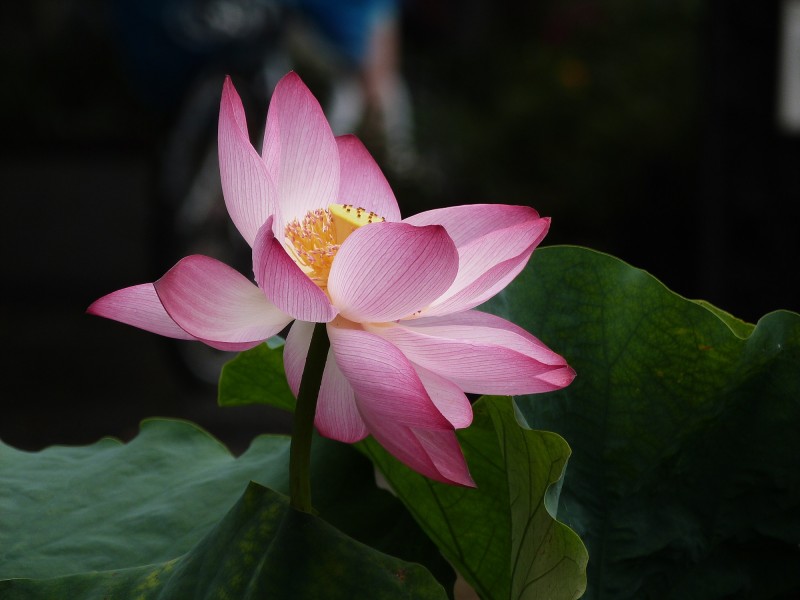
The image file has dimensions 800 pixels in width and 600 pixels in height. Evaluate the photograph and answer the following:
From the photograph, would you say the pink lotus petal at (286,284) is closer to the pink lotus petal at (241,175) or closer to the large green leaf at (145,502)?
the pink lotus petal at (241,175)

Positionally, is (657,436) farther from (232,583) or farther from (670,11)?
(670,11)

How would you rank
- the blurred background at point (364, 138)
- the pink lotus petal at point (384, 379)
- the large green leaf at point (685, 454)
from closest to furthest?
the pink lotus petal at point (384, 379) < the large green leaf at point (685, 454) < the blurred background at point (364, 138)

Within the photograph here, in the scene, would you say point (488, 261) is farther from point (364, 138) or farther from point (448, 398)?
point (364, 138)

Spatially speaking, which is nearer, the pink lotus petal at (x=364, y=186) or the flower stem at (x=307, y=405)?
the flower stem at (x=307, y=405)

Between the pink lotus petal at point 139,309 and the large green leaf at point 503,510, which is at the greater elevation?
the pink lotus petal at point 139,309

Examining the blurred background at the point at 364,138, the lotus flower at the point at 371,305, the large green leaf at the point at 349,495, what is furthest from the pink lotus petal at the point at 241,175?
the blurred background at the point at 364,138

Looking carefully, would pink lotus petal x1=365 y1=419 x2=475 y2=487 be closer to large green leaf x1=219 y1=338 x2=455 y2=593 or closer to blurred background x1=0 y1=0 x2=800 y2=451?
large green leaf x1=219 y1=338 x2=455 y2=593
